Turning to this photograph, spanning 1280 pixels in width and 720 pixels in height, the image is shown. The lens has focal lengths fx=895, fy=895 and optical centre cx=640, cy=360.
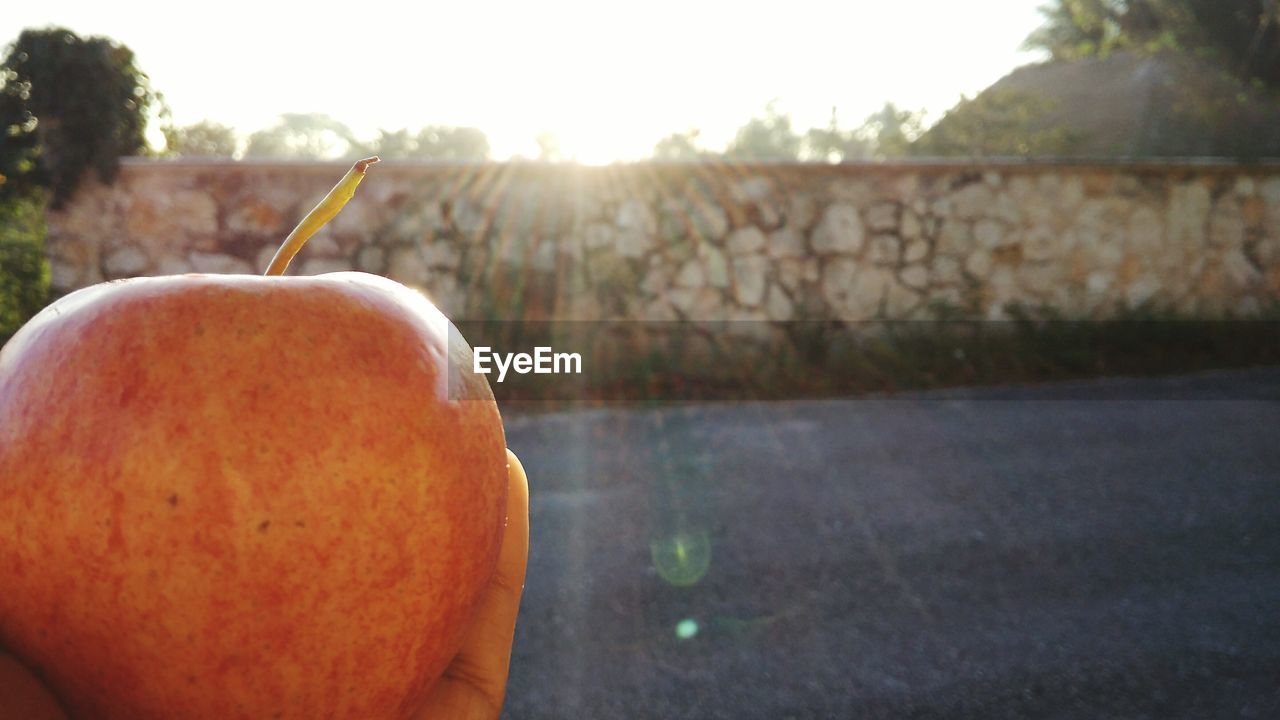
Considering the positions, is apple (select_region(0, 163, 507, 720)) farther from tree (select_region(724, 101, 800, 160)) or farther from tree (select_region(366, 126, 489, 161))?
tree (select_region(724, 101, 800, 160))

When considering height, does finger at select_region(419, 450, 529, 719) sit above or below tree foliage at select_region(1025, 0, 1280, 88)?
below

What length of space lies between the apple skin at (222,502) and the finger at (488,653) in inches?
7.1

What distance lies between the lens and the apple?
2.43 ft

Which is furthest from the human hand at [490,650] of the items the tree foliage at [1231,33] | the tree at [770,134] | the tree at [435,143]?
the tree at [770,134]

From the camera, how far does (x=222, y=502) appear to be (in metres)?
0.74

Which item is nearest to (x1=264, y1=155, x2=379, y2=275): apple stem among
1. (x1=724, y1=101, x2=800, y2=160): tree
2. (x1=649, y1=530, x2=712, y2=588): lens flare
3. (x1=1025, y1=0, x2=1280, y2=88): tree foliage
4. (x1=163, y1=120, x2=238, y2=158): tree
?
(x1=649, y1=530, x2=712, y2=588): lens flare

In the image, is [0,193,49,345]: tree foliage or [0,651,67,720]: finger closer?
[0,651,67,720]: finger

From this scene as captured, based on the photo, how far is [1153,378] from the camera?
290 inches

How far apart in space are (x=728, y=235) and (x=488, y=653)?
7.09 meters

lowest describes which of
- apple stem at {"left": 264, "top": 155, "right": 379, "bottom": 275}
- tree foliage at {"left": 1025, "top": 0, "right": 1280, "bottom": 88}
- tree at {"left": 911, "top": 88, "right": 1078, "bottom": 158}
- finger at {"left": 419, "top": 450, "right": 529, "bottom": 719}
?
finger at {"left": 419, "top": 450, "right": 529, "bottom": 719}

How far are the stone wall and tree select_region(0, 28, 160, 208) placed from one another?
0.25 metres

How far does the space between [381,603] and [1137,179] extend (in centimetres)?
928

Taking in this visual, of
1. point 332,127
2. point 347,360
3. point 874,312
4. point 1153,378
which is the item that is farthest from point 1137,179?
point 332,127

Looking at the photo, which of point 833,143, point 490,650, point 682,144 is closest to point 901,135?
point 682,144
